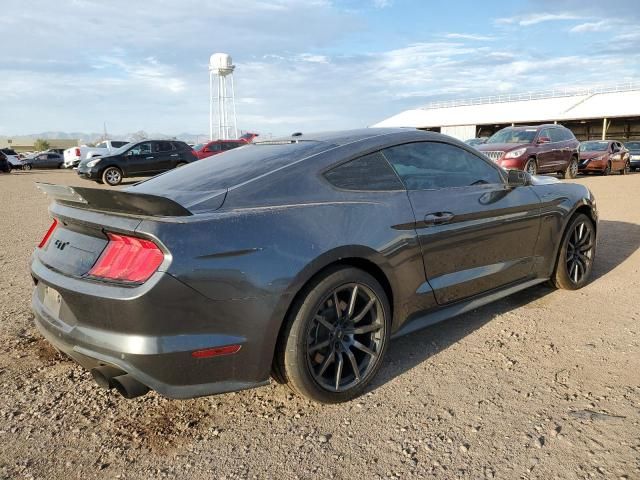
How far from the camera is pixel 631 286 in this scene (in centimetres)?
488

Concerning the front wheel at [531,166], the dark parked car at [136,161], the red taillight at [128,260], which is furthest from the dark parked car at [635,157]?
the red taillight at [128,260]

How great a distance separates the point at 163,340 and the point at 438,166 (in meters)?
2.24

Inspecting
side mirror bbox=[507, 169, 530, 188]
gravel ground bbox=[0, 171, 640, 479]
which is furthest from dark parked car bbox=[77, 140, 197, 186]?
side mirror bbox=[507, 169, 530, 188]

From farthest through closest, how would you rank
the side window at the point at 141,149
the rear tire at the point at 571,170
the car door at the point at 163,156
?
the car door at the point at 163,156
the side window at the point at 141,149
the rear tire at the point at 571,170

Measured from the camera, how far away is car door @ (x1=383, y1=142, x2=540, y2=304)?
133 inches

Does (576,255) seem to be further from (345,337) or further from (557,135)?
(557,135)

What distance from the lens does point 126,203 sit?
2.48 m

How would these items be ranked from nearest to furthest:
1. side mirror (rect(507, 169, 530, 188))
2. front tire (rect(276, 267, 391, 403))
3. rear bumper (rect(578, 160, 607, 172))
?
1. front tire (rect(276, 267, 391, 403))
2. side mirror (rect(507, 169, 530, 188))
3. rear bumper (rect(578, 160, 607, 172))

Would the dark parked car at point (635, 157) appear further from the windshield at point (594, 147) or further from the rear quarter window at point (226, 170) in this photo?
the rear quarter window at point (226, 170)

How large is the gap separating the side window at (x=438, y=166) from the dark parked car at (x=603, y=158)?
Result: 16881 millimetres

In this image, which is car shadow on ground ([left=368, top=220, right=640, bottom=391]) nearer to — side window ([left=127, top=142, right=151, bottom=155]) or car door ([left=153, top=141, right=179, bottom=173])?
car door ([left=153, top=141, right=179, bottom=173])

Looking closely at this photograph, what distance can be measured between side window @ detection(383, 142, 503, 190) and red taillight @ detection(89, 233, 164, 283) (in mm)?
1682

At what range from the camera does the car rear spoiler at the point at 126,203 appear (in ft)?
7.96

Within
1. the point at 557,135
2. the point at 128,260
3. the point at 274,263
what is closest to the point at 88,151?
the point at 557,135
